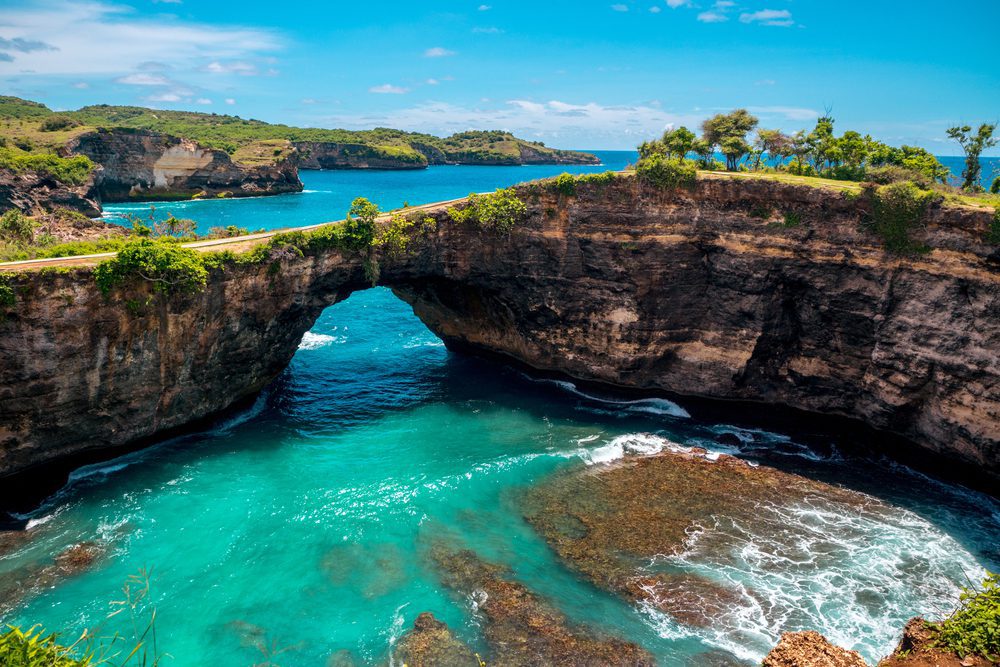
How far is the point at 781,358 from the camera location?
3784cm

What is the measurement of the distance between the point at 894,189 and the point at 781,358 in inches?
450

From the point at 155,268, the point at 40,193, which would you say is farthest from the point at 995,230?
the point at 40,193

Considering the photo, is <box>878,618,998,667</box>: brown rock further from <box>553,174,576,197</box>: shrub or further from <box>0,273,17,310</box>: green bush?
<box>0,273,17,310</box>: green bush

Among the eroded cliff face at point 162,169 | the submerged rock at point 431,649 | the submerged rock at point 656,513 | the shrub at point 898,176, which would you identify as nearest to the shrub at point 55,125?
the eroded cliff face at point 162,169

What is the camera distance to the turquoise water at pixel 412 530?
22.4 meters

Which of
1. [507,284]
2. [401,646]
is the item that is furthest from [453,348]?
[401,646]

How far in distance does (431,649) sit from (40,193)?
8743 centimetres

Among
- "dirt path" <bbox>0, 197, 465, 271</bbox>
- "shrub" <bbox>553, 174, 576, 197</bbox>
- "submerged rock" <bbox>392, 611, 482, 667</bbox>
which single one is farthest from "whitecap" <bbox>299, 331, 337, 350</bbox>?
"submerged rock" <bbox>392, 611, 482, 667</bbox>

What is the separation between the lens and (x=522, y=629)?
875 inches

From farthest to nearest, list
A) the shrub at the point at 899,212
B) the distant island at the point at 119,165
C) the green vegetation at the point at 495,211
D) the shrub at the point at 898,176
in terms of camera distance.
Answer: the distant island at the point at 119,165, the green vegetation at the point at 495,211, the shrub at the point at 898,176, the shrub at the point at 899,212

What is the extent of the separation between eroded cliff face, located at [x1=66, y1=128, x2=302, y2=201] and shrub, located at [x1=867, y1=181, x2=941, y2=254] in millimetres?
106494

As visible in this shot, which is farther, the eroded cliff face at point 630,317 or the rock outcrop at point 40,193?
the rock outcrop at point 40,193

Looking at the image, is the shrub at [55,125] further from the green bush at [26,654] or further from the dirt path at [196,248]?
the green bush at [26,654]

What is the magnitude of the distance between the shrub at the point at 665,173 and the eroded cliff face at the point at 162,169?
93981 mm
